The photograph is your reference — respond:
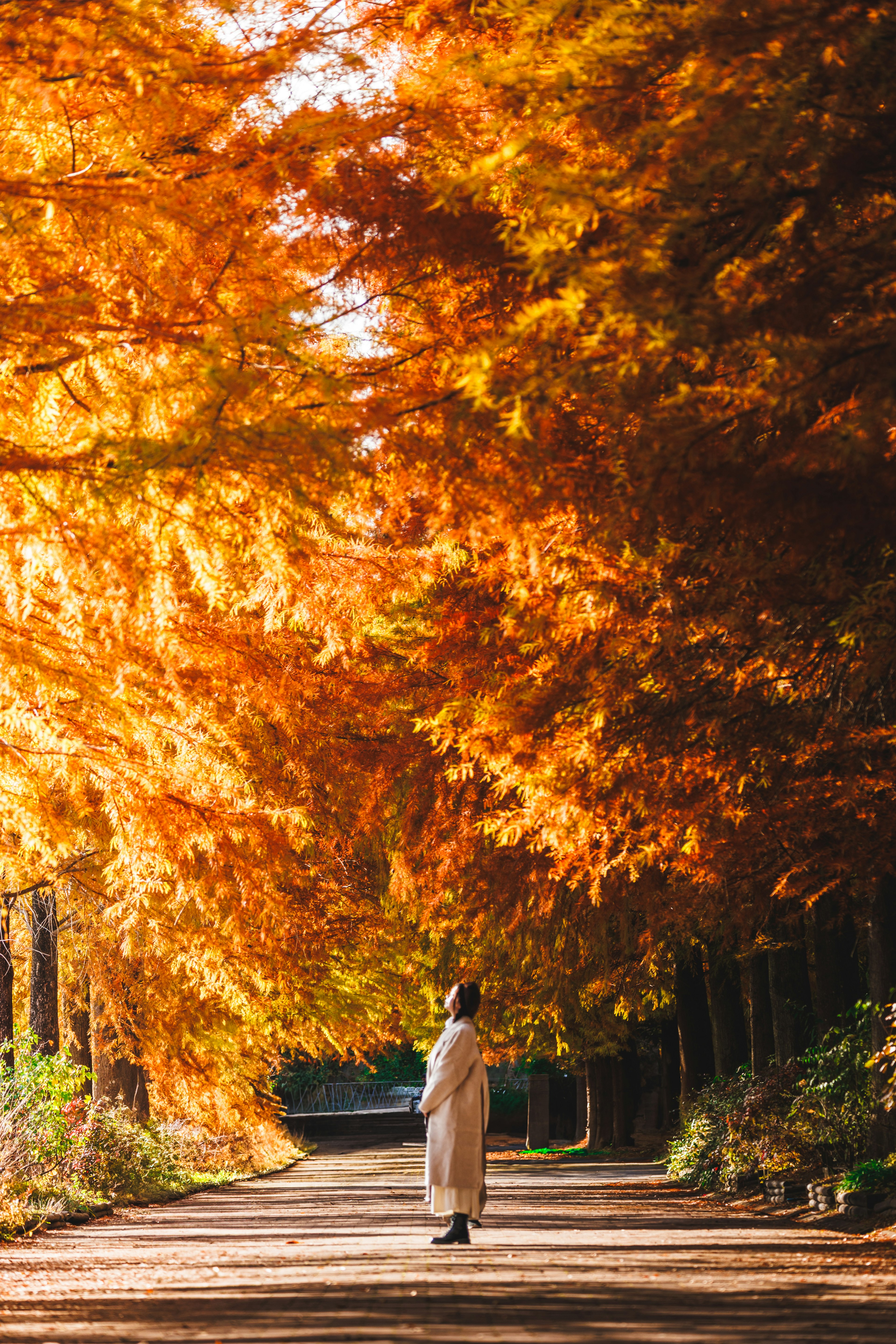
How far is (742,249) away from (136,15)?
10.1 ft

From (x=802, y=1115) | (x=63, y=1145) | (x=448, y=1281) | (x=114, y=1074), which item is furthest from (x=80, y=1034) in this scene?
(x=448, y=1281)

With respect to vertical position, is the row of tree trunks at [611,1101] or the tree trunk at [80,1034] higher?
the tree trunk at [80,1034]

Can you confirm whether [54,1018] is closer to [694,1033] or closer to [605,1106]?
[694,1033]

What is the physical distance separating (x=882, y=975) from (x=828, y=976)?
3989mm

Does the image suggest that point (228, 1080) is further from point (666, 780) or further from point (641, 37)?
point (641, 37)

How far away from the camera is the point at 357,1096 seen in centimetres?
6669

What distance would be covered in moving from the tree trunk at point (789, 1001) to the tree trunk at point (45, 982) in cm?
926

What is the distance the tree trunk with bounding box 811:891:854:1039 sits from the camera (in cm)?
1761

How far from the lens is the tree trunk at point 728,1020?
2388 centimetres

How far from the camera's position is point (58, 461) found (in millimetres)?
6336

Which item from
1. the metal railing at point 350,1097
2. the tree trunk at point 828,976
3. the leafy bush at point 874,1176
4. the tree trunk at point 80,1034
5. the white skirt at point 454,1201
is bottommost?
the metal railing at point 350,1097

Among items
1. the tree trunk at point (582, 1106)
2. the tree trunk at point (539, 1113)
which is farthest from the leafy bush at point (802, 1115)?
the tree trunk at point (582, 1106)

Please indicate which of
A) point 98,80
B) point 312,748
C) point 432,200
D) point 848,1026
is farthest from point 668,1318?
point 848,1026

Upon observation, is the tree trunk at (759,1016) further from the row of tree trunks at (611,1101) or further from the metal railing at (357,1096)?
the metal railing at (357,1096)
